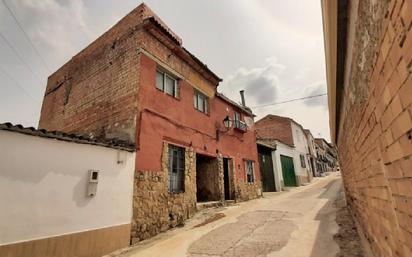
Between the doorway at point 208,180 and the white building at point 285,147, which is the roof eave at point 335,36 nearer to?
the doorway at point 208,180

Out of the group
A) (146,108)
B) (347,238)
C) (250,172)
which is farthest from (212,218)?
(250,172)

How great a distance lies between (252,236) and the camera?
19.8ft

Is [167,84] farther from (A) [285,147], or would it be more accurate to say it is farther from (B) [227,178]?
(A) [285,147]

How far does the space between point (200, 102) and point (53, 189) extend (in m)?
7.46

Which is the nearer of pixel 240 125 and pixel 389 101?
pixel 389 101

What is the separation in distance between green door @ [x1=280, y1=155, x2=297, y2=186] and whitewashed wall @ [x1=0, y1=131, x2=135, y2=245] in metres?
17.2

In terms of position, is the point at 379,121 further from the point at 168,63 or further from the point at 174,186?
the point at 168,63

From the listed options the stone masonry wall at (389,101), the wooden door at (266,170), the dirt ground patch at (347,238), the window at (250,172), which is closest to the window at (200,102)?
the window at (250,172)

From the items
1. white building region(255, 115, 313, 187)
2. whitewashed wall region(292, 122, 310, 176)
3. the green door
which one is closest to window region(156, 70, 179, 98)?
white building region(255, 115, 313, 187)

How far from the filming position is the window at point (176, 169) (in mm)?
8351

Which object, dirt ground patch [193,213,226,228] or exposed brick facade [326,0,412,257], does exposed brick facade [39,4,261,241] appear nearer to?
dirt ground patch [193,213,226,228]

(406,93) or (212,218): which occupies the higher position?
(406,93)

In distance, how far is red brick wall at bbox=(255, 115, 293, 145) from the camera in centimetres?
2631

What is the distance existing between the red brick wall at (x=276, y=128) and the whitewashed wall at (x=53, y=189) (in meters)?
22.6
